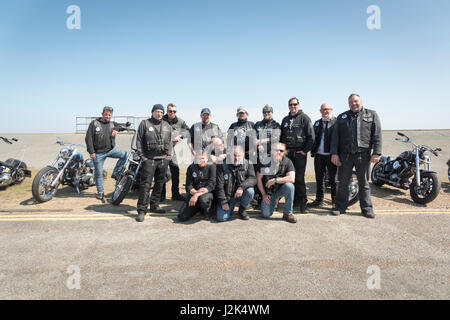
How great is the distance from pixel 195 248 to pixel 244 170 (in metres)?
1.77

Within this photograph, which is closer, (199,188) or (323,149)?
(199,188)

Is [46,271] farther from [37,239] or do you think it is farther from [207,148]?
[207,148]

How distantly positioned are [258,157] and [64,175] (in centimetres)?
481

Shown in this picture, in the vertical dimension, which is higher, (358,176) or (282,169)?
(282,169)

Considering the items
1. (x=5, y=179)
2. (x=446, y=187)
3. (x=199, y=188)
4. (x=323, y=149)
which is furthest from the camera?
(x=446, y=187)

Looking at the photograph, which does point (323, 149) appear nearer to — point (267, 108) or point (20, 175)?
point (267, 108)

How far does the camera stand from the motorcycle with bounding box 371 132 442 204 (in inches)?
210

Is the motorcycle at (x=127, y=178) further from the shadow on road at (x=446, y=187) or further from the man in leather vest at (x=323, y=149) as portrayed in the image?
the shadow on road at (x=446, y=187)

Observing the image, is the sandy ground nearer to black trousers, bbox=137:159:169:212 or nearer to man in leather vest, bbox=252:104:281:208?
black trousers, bbox=137:159:169:212

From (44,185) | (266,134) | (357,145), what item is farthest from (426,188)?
(44,185)

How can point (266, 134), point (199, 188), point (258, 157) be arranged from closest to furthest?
point (199, 188) → point (258, 157) → point (266, 134)

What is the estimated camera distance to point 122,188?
516 cm

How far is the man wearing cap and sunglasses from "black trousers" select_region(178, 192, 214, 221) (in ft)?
4.42

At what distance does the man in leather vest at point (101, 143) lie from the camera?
18.5 feet
